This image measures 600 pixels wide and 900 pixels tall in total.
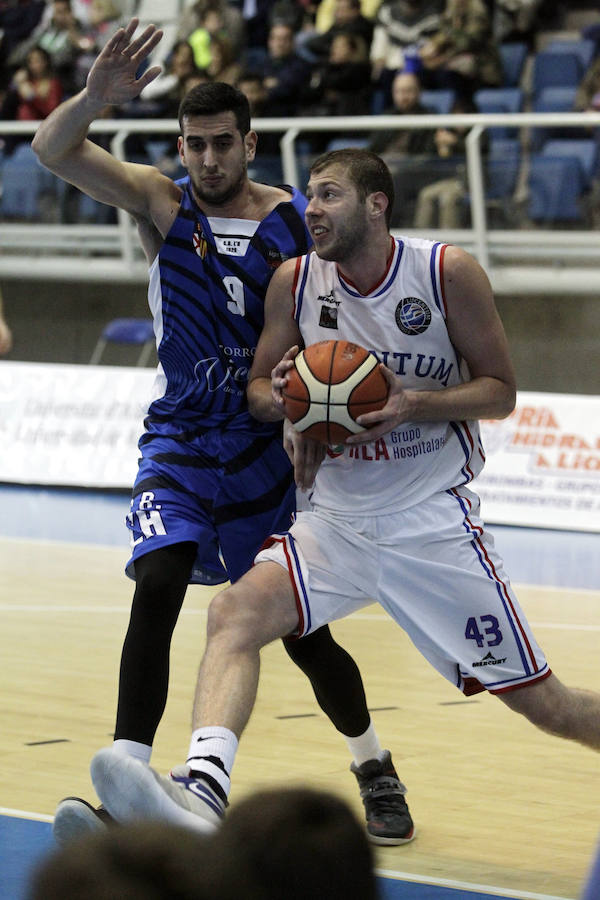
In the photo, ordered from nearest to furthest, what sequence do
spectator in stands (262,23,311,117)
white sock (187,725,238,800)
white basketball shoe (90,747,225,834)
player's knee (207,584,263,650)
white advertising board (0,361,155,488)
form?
1. white basketball shoe (90,747,225,834)
2. white sock (187,725,238,800)
3. player's knee (207,584,263,650)
4. white advertising board (0,361,155,488)
5. spectator in stands (262,23,311,117)

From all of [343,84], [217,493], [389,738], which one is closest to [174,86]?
[343,84]

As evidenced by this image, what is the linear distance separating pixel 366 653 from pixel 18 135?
9.07 meters

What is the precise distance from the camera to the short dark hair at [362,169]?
3926 mm

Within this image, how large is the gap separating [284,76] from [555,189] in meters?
3.33

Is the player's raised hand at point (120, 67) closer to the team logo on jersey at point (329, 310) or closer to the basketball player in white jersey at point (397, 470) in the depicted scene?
the basketball player in white jersey at point (397, 470)

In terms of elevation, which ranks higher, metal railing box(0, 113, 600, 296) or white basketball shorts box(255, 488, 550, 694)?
white basketball shorts box(255, 488, 550, 694)

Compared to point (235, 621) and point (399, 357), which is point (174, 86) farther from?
point (235, 621)

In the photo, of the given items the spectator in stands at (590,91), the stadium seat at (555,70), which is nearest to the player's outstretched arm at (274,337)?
the spectator in stands at (590,91)

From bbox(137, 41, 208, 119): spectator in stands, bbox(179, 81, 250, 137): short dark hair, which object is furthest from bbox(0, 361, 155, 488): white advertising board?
bbox(179, 81, 250, 137): short dark hair

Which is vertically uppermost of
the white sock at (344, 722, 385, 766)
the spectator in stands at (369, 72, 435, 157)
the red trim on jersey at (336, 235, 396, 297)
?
the red trim on jersey at (336, 235, 396, 297)

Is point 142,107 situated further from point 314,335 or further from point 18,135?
point 314,335

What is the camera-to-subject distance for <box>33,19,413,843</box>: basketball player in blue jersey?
4.16 m

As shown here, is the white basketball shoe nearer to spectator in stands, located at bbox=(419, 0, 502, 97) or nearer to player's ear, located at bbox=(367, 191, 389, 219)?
player's ear, located at bbox=(367, 191, 389, 219)

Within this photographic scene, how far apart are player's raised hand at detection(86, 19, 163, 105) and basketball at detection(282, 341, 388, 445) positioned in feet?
3.22
